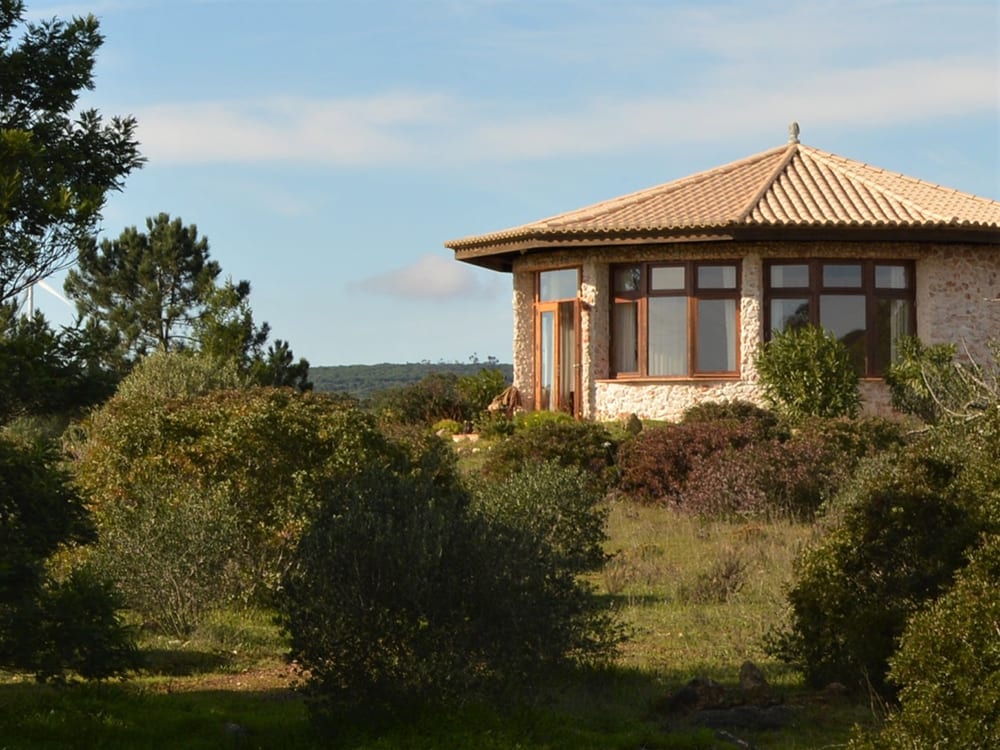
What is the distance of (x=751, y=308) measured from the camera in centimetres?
2466

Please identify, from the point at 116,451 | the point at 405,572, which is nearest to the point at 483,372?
the point at 116,451

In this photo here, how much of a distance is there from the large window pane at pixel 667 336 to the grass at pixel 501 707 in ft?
35.0

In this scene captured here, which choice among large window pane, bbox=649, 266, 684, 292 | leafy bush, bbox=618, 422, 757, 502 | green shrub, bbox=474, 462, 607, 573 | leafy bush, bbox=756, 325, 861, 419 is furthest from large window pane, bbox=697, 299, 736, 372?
green shrub, bbox=474, 462, 607, 573

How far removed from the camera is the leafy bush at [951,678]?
7285mm

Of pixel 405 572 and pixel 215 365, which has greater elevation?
pixel 215 365

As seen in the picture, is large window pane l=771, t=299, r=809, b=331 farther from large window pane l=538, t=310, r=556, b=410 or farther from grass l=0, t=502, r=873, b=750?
grass l=0, t=502, r=873, b=750

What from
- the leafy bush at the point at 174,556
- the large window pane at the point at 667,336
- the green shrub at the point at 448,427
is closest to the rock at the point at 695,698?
the leafy bush at the point at 174,556

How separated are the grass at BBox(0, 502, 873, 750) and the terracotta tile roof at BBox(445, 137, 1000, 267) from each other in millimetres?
10473

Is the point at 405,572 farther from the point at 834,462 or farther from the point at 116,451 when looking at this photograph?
the point at 834,462

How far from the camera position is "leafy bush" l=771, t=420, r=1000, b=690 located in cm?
974

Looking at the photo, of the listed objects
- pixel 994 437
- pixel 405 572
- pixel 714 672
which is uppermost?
pixel 994 437

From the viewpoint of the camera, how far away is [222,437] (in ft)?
43.0

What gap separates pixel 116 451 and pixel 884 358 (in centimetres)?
1541

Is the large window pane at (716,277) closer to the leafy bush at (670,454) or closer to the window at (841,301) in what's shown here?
the window at (841,301)
